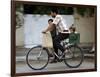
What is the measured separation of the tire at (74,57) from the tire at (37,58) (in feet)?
0.67

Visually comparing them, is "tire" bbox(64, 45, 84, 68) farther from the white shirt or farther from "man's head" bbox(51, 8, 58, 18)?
"man's head" bbox(51, 8, 58, 18)

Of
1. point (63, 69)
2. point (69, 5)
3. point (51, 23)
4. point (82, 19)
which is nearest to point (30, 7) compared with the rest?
point (51, 23)

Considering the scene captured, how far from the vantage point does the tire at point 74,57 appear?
2113mm

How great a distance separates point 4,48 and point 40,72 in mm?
388

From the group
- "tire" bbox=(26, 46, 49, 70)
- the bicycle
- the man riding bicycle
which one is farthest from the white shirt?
"tire" bbox=(26, 46, 49, 70)

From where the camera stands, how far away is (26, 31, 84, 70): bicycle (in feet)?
6.56

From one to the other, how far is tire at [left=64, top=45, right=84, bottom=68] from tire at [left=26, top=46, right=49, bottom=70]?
0.20 metres

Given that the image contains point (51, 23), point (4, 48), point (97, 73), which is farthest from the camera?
point (97, 73)

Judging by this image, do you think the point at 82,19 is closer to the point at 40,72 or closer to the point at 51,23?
the point at 51,23

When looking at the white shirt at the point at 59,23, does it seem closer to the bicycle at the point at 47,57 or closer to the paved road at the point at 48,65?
the bicycle at the point at 47,57

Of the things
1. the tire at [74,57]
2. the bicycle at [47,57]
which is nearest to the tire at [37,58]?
the bicycle at [47,57]

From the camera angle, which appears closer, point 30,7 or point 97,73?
point 30,7

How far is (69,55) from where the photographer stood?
6.94ft

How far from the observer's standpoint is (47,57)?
6.73 ft
